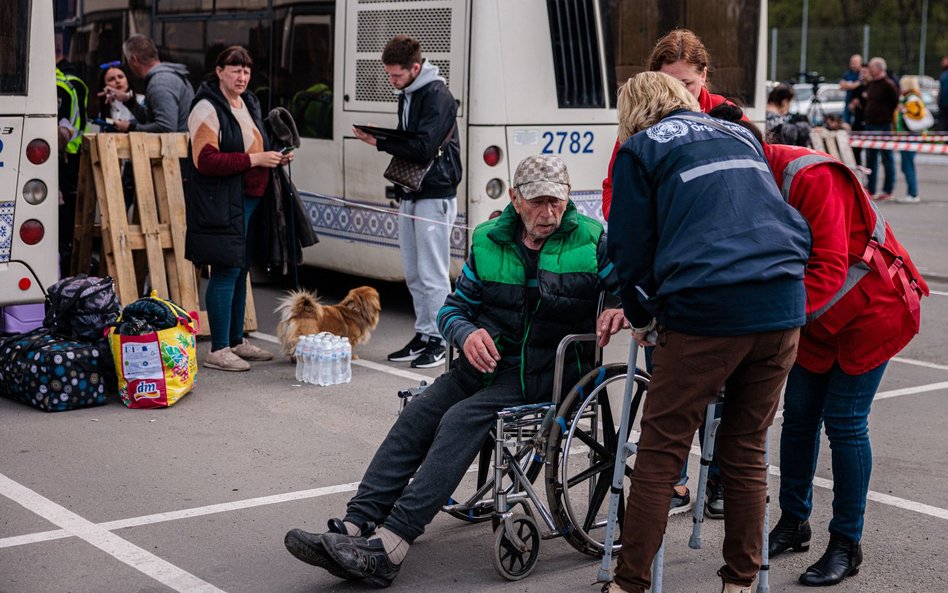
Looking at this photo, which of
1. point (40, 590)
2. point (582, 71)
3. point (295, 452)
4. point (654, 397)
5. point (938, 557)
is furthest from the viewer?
point (582, 71)

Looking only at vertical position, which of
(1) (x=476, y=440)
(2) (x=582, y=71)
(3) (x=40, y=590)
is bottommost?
(3) (x=40, y=590)

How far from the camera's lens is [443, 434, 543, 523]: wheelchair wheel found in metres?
4.48

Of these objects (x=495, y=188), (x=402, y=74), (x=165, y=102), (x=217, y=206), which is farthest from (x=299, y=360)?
(x=165, y=102)

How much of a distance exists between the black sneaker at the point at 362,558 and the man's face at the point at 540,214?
1.22 metres

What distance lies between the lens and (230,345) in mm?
8023

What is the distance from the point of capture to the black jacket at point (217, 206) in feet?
24.4

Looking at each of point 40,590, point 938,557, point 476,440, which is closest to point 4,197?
point 40,590

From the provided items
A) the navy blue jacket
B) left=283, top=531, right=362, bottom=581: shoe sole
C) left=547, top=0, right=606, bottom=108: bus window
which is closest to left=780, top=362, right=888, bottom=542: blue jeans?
the navy blue jacket

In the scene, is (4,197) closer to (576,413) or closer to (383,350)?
(383,350)

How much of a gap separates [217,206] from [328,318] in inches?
39.1

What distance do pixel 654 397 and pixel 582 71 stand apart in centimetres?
546

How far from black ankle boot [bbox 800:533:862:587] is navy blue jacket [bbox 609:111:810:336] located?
109 centimetres

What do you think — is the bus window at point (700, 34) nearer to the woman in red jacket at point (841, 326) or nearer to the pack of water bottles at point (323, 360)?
the pack of water bottles at point (323, 360)

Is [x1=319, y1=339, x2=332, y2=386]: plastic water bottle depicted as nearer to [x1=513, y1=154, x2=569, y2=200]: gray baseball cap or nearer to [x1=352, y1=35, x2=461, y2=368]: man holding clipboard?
[x1=352, y1=35, x2=461, y2=368]: man holding clipboard
